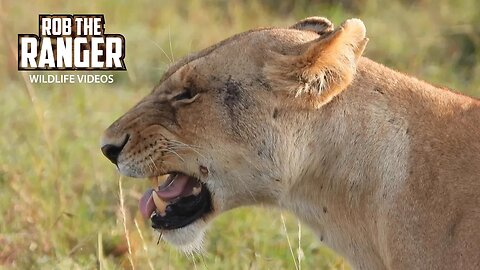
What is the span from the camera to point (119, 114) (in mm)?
5695

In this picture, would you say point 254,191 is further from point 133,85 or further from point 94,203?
point 133,85

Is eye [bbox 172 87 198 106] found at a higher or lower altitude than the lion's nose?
higher

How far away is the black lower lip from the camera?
3.01m

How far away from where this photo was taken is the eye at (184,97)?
2952mm

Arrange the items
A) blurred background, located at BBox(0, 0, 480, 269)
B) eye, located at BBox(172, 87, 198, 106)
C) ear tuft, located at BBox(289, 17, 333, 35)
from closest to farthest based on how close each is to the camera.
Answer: eye, located at BBox(172, 87, 198, 106), ear tuft, located at BBox(289, 17, 333, 35), blurred background, located at BBox(0, 0, 480, 269)

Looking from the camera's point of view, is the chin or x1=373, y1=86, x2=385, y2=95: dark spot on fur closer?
x1=373, y1=86, x2=385, y2=95: dark spot on fur

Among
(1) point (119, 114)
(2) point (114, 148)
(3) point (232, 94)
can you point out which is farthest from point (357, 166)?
(1) point (119, 114)

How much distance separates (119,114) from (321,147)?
2.98 metres

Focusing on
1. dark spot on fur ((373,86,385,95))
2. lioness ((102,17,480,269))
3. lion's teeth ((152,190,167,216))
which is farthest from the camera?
lion's teeth ((152,190,167,216))

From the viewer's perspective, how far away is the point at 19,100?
5.72 meters

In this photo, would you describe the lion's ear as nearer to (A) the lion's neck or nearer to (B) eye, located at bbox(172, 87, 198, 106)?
(A) the lion's neck

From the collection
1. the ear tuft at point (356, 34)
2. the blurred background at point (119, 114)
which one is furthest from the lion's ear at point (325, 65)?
the blurred background at point (119, 114)

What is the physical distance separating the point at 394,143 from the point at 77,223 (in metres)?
1.89

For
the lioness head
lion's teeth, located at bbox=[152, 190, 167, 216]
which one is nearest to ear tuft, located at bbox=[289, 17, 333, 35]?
the lioness head
